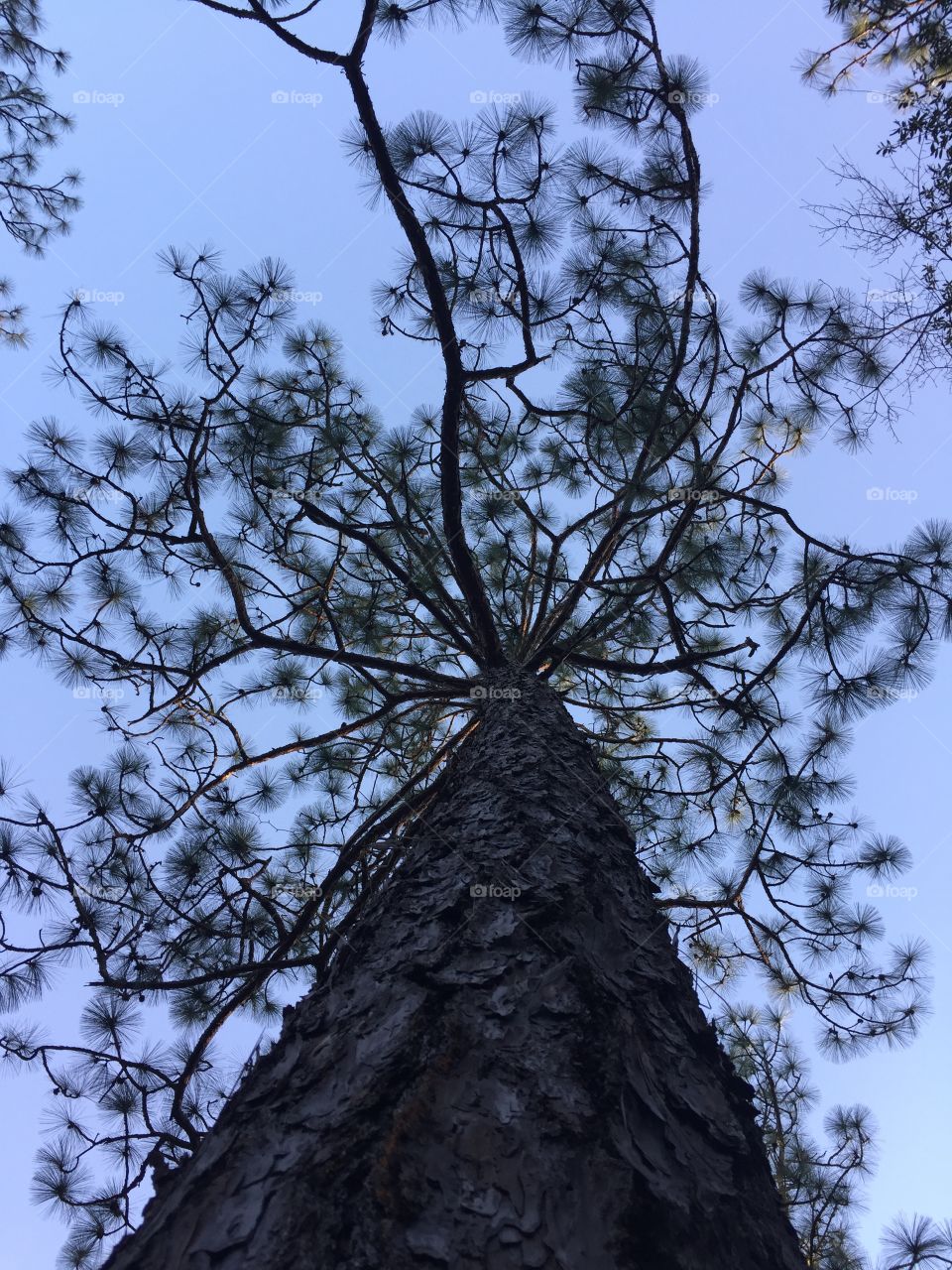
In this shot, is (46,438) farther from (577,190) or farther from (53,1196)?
(53,1196)

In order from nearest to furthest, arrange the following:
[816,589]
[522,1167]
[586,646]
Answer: [522,1167] → [816,589] → [586,646]

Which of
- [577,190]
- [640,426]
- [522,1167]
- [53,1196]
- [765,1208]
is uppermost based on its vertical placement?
[577,190]

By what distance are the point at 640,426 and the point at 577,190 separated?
1273mm

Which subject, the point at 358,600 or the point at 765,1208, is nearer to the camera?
the point at 765,1208

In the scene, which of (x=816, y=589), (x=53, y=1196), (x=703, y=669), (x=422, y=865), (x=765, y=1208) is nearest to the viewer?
(x=765, y=1208)

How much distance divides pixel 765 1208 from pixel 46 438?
4.78m

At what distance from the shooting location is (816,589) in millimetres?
4422

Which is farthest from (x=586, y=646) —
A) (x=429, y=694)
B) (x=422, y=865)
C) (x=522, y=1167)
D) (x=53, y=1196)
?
(x=522, y=1167)

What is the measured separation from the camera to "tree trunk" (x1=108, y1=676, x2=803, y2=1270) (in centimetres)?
103

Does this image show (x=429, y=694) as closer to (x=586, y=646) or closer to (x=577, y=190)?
(x=586, y=646)

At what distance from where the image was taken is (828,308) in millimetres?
4434

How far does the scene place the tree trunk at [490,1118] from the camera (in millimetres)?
1026

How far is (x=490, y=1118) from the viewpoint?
1216 millimetres

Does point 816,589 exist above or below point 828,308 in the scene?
below
